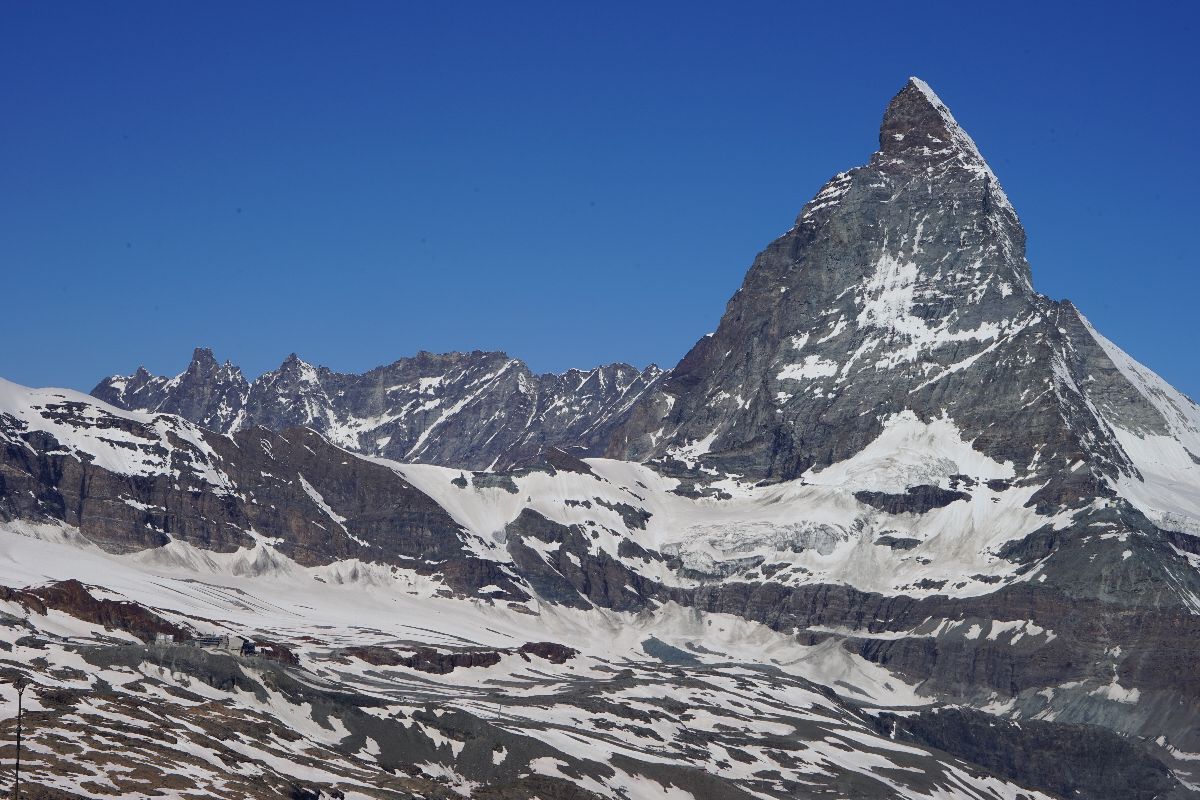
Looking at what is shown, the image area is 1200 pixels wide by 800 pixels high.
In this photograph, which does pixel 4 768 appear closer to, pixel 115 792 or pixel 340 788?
pixel 115 792

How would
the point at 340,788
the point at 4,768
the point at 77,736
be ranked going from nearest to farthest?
the point at 4,768 → the point at 77,736 → the point at 340,788

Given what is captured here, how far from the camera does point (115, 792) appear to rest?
165 metres

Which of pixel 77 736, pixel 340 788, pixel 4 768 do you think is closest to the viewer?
pixel 4 768

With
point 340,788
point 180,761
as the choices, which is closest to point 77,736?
point 180,761

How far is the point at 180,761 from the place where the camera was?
184375 millimetres

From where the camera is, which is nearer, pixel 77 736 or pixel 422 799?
pixel 77 736

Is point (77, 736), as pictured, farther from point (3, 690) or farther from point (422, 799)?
point (422, 799)

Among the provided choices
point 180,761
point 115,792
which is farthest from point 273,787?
point 115,792

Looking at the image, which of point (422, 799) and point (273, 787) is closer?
point (273, 787)

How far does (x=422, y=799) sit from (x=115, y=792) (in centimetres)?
4055

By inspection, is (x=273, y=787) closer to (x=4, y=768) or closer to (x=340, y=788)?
(x=340, y=788)

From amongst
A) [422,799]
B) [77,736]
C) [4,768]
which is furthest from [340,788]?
[4,768]

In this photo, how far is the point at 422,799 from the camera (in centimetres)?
19912

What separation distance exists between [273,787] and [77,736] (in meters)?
17.5
